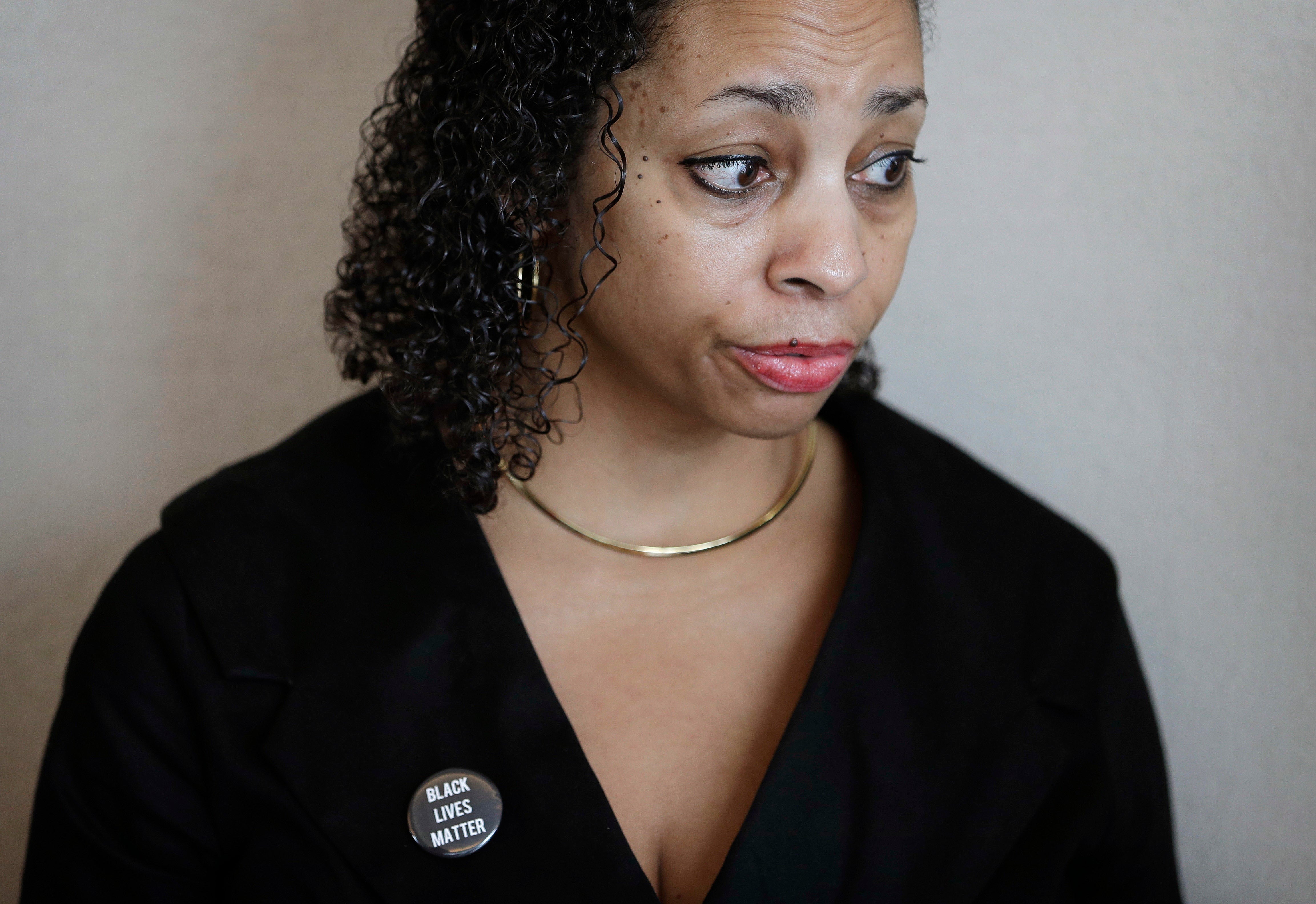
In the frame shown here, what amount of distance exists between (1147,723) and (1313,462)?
35cm

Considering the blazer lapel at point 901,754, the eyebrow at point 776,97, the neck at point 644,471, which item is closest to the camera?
the eyebrow at point 776,97

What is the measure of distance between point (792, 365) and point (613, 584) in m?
0.34

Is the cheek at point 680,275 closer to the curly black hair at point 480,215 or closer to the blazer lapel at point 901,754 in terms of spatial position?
the curly black hair at point 480,215

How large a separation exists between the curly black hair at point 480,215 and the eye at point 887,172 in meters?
0.15

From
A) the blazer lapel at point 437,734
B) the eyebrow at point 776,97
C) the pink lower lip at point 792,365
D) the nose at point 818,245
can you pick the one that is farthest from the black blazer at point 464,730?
the eyebrow at point 776,97

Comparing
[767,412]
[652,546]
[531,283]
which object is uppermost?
[531,283]

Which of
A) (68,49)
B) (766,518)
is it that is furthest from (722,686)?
(68,49)

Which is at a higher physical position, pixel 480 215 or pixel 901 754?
pixel 480 215

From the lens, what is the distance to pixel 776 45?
82cm

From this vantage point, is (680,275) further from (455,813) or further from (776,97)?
(455,813)

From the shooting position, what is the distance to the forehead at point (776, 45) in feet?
2.70

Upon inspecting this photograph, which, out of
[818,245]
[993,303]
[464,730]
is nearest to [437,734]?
[464,730]

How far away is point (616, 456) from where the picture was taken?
1086 millimetres

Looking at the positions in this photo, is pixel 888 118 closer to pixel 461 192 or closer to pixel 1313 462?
pixel 461 192
